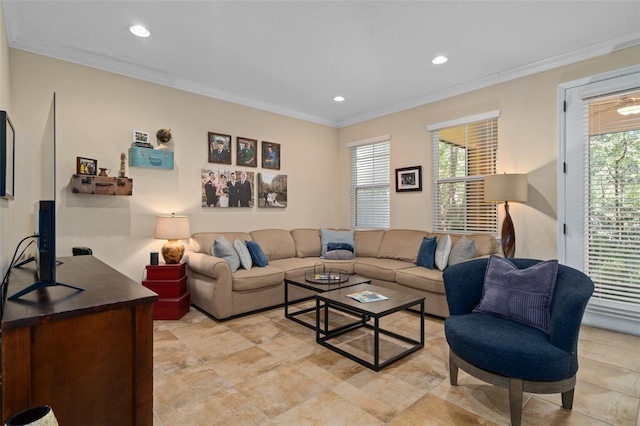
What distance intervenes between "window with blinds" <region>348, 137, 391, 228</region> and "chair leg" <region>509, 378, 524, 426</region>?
138 inches

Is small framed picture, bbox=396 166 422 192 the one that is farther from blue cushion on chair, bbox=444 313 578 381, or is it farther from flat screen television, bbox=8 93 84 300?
flat screen television, bbox=8 93 84 300

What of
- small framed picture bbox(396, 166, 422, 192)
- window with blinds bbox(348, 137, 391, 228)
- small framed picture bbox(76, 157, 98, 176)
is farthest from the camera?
window with blinds bbox(348, 137, 391, 228)

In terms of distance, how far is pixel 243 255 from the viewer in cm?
384

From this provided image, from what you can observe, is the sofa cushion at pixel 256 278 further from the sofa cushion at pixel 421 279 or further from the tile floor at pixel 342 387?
the sofa cushion at pixel 421 279

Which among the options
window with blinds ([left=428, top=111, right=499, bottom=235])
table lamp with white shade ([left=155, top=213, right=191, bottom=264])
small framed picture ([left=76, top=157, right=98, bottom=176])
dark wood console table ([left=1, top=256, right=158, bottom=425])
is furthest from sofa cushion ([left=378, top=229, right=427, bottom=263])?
small framed picture ([left=76, top=157, right=98, bottom=176])

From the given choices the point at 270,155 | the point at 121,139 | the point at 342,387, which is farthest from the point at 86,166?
the point at 342,387

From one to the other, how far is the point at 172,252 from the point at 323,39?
2794 mm

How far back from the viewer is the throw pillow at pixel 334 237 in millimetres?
4888

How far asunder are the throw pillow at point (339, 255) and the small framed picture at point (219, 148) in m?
1.92

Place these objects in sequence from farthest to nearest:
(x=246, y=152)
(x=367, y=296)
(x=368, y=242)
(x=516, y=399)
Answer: (x=368, y=242) < (x=246, y=152) < (x=367, y=296) < (x=516, y=399)

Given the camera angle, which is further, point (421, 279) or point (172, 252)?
point (172, 252)

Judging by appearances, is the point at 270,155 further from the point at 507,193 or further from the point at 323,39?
the point at 507,193

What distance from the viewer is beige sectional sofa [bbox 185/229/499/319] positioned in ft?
11.4

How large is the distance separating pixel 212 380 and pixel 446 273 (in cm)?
183
